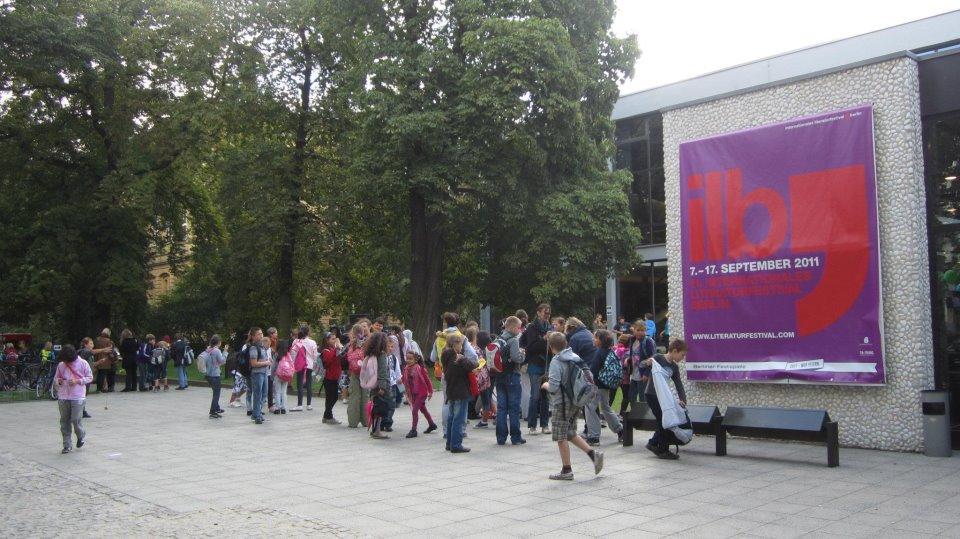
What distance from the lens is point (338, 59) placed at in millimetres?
30578

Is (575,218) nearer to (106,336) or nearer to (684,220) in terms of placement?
(684,220)

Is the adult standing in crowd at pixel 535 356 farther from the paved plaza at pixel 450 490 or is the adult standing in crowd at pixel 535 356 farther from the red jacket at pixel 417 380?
the red jacket at pixel 417 380

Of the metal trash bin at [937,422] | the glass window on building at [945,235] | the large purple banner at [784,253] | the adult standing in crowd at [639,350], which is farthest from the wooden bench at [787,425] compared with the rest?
the glass window on building at [945,235]

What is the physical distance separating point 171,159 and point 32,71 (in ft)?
17.6

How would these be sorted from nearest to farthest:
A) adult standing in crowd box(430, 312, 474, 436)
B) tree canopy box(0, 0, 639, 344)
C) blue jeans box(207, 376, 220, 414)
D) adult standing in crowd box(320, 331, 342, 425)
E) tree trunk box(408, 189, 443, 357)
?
adult standing in crowd box(430, 312, 474, 436)
adult standing in crowd box(320, 331, 342, 425)
blue jeans box(207, 376, 220, 414)
tree canopy box(0, 0, 639, 344)
tree trunk box(408, 189, 443, 357)

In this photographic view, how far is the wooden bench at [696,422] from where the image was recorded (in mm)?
10820

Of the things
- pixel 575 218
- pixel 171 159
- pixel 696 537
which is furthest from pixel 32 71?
pixel 696 537

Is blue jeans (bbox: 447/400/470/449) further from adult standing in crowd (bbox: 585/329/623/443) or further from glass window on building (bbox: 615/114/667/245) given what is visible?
→ glass window on building (bbox: 615/114/667/245)

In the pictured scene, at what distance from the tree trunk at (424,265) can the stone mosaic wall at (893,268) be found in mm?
15513

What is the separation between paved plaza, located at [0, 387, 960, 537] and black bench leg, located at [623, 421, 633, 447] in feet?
0.60

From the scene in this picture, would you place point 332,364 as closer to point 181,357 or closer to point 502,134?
point 502,134

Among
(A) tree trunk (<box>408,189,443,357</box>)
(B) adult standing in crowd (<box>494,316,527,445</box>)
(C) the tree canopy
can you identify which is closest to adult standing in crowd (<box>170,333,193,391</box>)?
(C) the tree canopy

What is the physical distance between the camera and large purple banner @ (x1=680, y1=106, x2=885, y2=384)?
11047 mm

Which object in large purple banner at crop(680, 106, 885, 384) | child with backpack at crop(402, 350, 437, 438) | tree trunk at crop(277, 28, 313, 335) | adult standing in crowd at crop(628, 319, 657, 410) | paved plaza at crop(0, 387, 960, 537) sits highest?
tree trunk at crop(277, 28, 313, 335)
